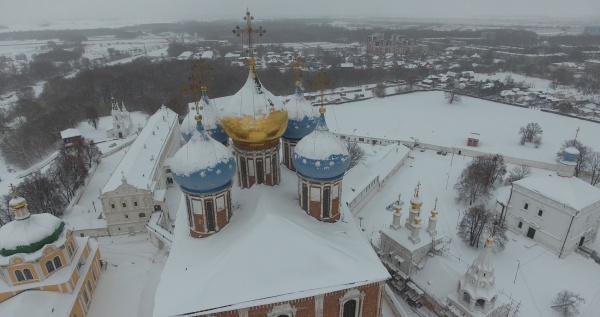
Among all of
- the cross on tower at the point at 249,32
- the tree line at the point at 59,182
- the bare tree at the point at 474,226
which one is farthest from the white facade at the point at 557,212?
the tree line at the point at 59,182

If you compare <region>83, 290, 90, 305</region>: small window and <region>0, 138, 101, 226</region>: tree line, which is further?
<region>0, 138, 101, 226</region>: tree line

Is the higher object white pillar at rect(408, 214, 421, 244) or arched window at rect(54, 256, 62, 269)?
white pillar at rect(408, 214, 421, 244)

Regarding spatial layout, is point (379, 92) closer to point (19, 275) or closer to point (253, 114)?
point (253, 114)

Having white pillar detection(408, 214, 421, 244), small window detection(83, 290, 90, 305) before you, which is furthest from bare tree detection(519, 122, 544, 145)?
small window detection(83, 290, 90, 305)

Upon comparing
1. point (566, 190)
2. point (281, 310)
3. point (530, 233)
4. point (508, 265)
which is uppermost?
point (281, 310)

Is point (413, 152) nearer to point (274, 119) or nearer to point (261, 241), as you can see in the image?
point (274, 119)

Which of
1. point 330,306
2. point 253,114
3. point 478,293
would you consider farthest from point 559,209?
point 253,114

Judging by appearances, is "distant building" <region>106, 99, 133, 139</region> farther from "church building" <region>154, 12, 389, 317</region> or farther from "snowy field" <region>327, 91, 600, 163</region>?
"church building" <region>154, 12, 389, 317</region>
